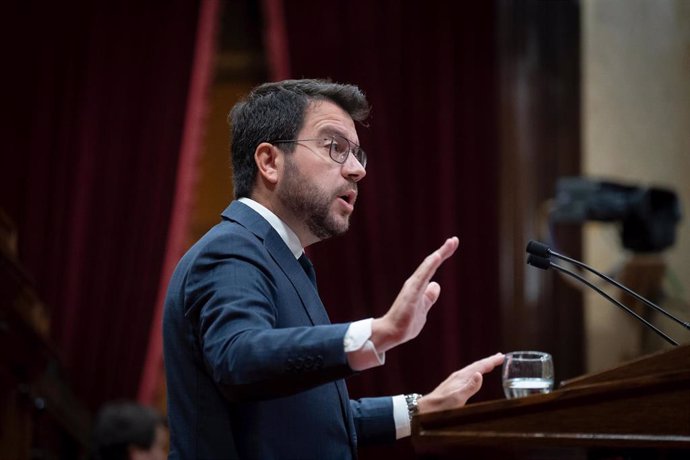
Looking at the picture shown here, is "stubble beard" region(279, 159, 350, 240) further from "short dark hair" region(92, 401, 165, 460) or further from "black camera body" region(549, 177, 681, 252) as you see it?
"black camera body" region(549, 177, 681, 252)

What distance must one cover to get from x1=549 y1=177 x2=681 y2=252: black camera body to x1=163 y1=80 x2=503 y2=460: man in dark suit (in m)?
2.37

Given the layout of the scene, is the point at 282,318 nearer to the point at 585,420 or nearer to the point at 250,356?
the point at 250,356

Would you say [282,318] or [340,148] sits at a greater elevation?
[340,148]

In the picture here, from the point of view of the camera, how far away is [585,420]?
5.16ft

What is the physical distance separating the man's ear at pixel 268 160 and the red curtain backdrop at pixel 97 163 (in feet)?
11.0

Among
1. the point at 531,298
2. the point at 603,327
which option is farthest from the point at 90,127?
the point at 603,327

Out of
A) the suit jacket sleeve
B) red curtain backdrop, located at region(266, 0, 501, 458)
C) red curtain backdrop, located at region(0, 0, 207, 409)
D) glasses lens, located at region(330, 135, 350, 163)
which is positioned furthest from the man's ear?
red curtain backdrop, located at region(0, 0, 207, 409)

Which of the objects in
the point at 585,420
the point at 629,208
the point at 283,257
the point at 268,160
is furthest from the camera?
the point at 629,208

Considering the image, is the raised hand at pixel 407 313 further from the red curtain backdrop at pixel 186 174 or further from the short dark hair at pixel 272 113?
the red curtain backdrop at pixel 186 174

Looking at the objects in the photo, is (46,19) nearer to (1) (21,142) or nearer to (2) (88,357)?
(1) (21,142)

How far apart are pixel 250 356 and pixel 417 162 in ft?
12.5

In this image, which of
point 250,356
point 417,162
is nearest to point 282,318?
point 250,356

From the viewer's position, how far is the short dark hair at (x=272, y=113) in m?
2.13

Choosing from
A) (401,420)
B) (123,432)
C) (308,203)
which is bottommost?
(123,432)
